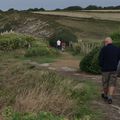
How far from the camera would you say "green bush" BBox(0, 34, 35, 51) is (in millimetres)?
40331

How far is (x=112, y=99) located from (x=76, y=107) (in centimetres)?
250

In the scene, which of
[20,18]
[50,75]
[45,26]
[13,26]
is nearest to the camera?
[50,75]

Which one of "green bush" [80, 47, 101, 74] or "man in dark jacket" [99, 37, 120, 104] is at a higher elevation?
"man in dark jacket" [99, 37, 120, 104]

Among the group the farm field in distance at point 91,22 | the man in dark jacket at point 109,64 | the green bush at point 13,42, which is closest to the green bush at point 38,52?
the green bush at point 13,42

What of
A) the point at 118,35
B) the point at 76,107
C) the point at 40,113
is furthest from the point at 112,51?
the point at 118,35

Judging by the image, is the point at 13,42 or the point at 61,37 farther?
the point at 61,37

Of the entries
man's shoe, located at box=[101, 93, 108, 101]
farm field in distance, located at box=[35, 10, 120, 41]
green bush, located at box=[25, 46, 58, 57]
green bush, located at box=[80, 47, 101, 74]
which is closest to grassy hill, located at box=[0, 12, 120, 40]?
farm field in distance, located at box=[35, 10, 120, 41]

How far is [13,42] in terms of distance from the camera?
4088 centimetres

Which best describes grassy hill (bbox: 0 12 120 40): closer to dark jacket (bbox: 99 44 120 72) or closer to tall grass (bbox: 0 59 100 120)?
tall grass (bbox: 0 59 100 120)

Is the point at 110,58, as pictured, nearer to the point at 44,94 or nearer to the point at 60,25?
the point at 44,94

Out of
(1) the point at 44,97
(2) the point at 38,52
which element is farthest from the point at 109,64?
(2) the point at 38,52

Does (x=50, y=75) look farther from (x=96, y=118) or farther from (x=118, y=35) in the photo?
(x=118, y=35)

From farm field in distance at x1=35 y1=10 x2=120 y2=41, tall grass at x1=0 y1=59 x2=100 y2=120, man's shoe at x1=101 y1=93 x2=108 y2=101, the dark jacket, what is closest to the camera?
tall grass at x1=0 y1=59 x2=100 y2=120

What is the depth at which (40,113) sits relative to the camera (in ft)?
35.3
